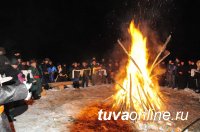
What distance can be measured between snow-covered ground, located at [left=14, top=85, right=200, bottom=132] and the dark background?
7.95 metres

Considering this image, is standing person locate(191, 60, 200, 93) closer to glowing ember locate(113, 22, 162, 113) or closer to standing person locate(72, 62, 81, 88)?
glowing ember locate(113, 22, 162, 113)

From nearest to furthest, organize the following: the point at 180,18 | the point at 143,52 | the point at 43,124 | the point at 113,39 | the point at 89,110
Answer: the point at 43,124 < the point at 89,110 < the point at 143,52 < the point at 180,18 < the point at 113,39

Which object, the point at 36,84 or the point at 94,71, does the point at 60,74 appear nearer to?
the point at 94,71

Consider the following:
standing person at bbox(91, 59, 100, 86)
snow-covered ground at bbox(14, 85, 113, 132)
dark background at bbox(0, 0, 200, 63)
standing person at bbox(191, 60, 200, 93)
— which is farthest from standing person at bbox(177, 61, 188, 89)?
standing person at bbox(91, 59, 100, 86)

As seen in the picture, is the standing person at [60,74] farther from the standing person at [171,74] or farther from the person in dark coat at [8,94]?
the person in dark coat at [8,94]

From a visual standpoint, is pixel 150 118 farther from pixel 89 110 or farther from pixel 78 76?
pixel 78 76

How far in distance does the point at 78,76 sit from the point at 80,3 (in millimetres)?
16208

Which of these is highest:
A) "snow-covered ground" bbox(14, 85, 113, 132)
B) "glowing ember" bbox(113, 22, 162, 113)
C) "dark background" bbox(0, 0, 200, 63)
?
"dark background" bbox(0, 0, 200, 63)

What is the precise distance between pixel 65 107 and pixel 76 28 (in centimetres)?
1706

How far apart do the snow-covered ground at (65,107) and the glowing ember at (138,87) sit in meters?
1.11

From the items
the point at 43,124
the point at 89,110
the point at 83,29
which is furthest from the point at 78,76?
the point at 83,29

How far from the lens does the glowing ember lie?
873 centimetres

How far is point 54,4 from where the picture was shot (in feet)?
83.3

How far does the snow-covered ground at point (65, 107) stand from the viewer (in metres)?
7.29
